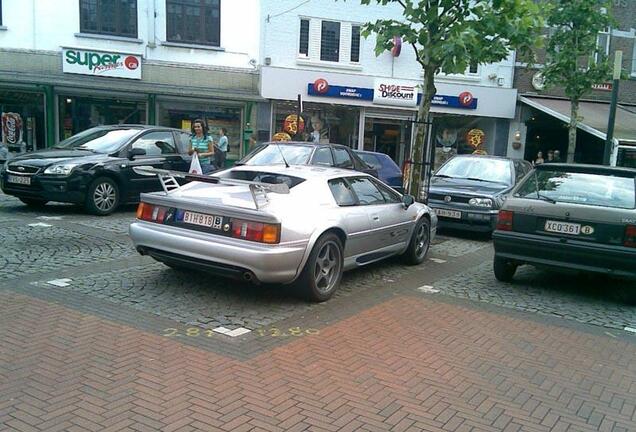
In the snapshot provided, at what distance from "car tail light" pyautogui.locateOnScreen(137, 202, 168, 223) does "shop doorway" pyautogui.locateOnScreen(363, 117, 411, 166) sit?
17.2 metres

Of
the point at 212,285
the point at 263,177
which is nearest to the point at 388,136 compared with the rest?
the point at 263,177

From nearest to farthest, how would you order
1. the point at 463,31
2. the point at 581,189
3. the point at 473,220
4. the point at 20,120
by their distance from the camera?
the point at 581,189
the point at 463,31
the point at 473,220
the point at 20,120

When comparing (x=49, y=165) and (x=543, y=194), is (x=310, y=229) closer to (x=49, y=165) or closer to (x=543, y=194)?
(x=543, y=194)

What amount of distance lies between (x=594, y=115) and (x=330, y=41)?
34.3ft

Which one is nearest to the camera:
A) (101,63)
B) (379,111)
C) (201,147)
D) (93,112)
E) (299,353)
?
(299,353)

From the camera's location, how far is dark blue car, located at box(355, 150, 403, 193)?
13.7m

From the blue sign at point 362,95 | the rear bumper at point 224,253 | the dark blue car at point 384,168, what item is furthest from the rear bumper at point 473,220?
the blue sign at point 362,95

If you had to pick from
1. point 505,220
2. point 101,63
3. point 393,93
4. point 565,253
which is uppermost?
point 101,63

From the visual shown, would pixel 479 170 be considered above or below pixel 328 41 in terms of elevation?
below

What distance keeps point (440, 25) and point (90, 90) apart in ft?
44.8

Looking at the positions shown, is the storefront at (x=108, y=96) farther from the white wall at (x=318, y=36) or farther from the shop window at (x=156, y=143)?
→ the shop window at (x=156, y=143)

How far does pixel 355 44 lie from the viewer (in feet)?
71.9

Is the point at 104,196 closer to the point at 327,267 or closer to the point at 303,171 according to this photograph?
the point at 303,171

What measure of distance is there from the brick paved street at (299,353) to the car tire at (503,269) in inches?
5.8
